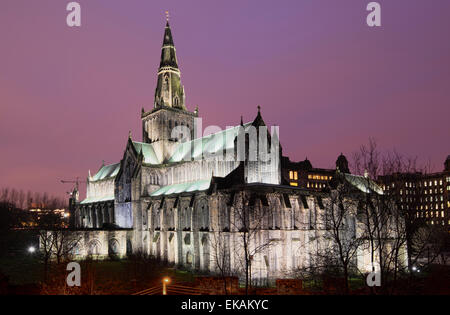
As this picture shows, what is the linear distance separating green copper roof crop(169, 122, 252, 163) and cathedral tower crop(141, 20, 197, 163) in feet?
9.90

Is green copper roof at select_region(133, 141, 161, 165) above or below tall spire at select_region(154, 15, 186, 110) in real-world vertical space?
below

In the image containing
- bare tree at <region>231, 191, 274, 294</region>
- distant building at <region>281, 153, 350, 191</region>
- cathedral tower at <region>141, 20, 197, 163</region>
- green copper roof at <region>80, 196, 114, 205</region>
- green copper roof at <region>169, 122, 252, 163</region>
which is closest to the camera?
bare tree at <region>231, 191, 274, 294</region>

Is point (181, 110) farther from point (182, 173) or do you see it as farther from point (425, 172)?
point (425, 172)

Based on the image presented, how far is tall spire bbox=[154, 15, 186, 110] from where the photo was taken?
271 ft

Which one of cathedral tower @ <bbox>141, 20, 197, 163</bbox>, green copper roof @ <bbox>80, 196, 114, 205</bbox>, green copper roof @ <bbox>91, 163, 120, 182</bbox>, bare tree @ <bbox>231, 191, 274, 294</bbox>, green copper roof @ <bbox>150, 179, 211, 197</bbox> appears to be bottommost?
bare tree @ <bbox>231, 191, 274, 294</bbox>

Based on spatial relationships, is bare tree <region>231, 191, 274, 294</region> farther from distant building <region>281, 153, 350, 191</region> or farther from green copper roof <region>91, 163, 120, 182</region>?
distant building <region>281, 153, 350, 191</region>

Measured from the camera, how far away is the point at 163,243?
68.4 metres

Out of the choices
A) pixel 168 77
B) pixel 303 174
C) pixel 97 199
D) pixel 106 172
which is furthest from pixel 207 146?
pixel 303 174

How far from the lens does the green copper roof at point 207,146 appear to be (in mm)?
65812

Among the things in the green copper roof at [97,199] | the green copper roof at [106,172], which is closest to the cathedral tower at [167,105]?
the green copper roof at [106,172]

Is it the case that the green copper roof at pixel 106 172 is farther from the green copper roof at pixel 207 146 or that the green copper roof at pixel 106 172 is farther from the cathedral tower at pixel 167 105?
the green copper roof at pixel 207 146

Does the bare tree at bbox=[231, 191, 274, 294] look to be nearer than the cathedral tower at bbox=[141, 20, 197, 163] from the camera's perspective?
Yes

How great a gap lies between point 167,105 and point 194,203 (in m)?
27.8

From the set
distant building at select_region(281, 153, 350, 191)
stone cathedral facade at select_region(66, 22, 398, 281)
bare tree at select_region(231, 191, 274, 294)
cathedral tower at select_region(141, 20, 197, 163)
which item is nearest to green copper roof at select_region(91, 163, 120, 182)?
stone cathedral facade at select_region(66, 22, 398, 281)
